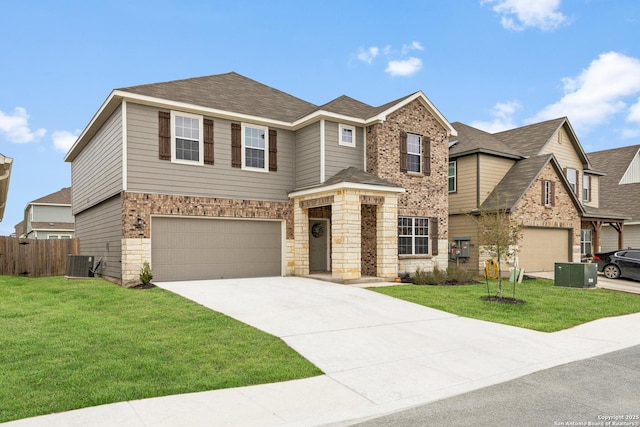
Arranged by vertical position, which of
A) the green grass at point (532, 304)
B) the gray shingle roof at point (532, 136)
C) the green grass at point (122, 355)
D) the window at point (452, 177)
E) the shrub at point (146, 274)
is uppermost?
the gray shingle roof at point (532, 136)

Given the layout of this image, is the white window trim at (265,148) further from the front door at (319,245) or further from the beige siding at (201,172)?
the front door at (319,245)

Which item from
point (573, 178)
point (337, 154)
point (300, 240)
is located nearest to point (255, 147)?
point (337, 154)

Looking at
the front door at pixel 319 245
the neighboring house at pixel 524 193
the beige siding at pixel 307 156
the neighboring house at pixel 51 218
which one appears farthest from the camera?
the neighboring house at pixel 51 218

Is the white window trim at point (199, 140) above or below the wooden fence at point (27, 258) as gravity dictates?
above

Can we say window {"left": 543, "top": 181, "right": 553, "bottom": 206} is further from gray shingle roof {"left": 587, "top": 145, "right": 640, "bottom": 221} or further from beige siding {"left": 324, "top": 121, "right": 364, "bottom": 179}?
beige siding {"left": 324, "top": 121, "right": 364, "bottom": 179}

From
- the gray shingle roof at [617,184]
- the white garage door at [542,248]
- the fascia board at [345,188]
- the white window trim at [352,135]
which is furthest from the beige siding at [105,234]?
the gray shingle roof at [617,184]

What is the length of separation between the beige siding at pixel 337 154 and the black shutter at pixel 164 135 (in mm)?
5563

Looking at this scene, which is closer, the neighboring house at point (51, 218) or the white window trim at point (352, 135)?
the white window trim at point (352, 135)

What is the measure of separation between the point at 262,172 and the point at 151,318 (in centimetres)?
893

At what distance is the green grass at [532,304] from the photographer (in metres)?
11.0

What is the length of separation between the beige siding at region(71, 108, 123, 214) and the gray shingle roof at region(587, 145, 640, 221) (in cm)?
2785

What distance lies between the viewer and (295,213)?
1814 cm

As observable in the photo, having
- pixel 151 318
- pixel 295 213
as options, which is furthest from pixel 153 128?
pixel 151 318

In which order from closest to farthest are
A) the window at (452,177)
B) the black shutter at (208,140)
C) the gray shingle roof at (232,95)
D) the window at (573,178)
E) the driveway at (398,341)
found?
1. the driveway at (398,341)
2. the gray shingle roof at (232,95)
3. the black shutter at (208,140)
4. the window at (452,177)
5. the window at (573,178)
